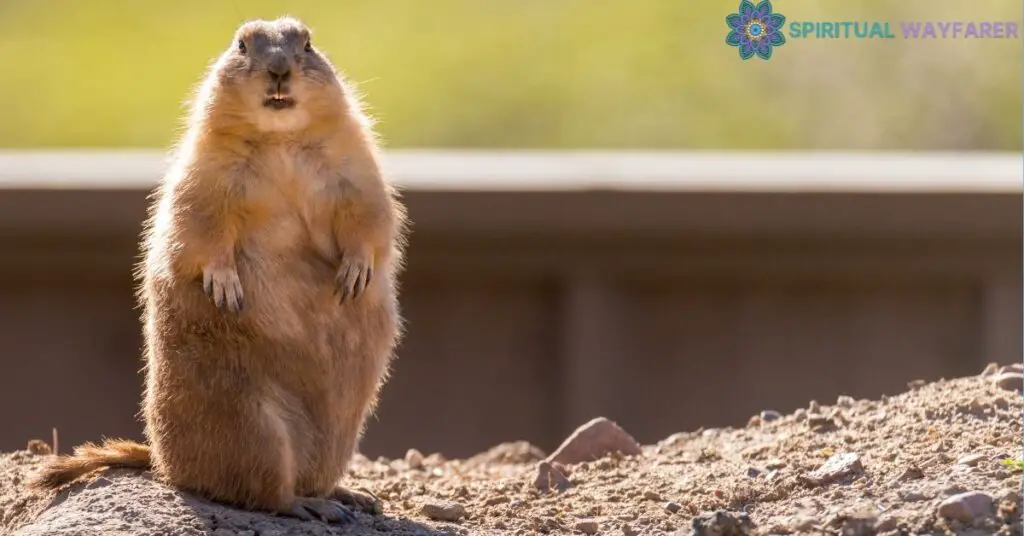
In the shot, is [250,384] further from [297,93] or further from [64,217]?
[64,217]

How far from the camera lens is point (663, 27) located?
70.0ft

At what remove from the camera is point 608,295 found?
9.80 metres

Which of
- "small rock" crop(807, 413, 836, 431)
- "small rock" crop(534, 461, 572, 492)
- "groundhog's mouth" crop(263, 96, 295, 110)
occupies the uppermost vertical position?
"groundhog's mouth" crop(263, 96, 295, 110)

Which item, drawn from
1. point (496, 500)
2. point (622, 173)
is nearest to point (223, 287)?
point (496, 500)

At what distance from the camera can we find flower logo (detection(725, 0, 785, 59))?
6.14 metres

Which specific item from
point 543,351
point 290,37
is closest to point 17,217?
point 543,351

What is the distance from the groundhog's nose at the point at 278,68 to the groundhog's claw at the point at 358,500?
5.18 ft

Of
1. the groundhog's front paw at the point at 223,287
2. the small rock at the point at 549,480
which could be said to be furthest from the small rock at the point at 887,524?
the groundhog's front paw at the point at 223,287

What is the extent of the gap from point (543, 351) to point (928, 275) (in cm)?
243

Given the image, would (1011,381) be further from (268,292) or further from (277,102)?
(277,102)

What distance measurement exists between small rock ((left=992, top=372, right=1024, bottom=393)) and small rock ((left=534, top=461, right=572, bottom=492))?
175cm

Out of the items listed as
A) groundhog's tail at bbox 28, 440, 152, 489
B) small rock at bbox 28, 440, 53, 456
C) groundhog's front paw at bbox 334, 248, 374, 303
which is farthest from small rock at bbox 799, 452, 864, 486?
small rock at bbox 28, 440, 53, 456

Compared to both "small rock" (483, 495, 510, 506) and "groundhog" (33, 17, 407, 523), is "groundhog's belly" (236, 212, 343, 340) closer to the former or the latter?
"groundhog" (33, 17, 407, 523)

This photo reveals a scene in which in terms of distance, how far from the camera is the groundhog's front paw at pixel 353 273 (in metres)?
5.83
